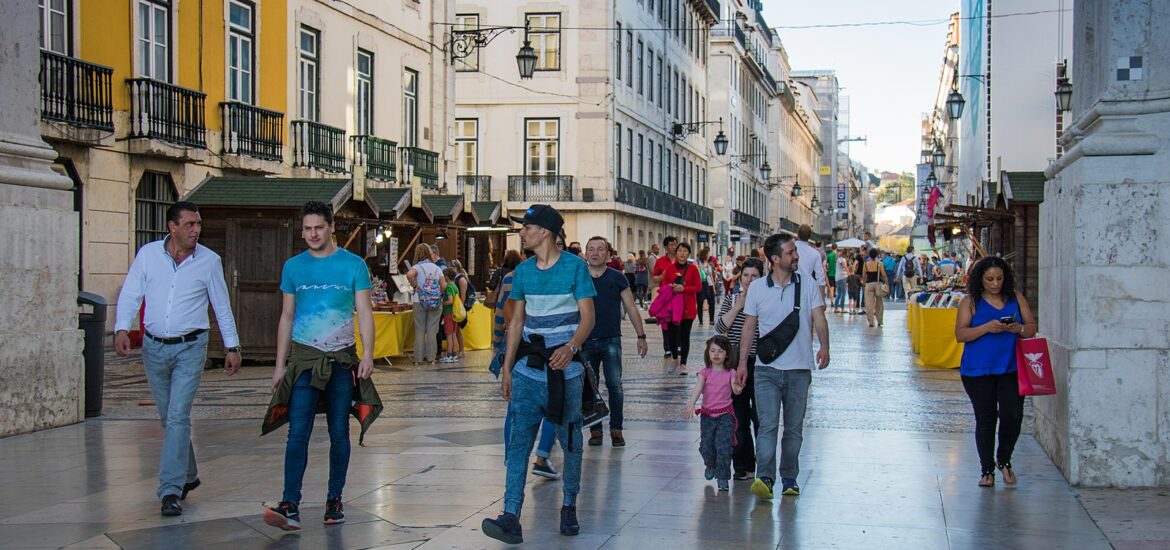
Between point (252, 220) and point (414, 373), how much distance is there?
9.75 feet

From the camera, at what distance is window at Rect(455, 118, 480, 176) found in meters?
45.2

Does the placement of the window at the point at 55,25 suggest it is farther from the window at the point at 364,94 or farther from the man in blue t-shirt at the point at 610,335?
the man in blue t-shirt at the point at 610,335

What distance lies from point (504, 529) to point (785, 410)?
2.43m

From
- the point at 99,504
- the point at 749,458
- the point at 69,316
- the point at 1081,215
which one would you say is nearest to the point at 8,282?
the point at 69,316

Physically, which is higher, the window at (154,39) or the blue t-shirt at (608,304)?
the window at (154,39)

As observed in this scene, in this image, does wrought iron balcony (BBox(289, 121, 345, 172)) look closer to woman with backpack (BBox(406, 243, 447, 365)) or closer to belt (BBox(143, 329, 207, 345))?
woman with backpack (BBox(406, 243, 447, 365))

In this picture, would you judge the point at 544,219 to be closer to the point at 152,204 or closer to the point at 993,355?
the point at 993,355

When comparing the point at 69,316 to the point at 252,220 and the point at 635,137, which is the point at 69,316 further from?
the point at 635,137

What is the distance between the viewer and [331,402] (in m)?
7.45

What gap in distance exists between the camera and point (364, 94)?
95.7 ft

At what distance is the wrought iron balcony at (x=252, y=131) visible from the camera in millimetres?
23500

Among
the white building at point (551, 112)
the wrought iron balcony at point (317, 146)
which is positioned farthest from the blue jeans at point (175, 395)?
the white building at point (551, 112)

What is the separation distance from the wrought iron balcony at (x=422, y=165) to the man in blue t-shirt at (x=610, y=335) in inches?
774

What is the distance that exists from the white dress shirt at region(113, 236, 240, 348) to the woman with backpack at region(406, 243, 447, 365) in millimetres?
10532
